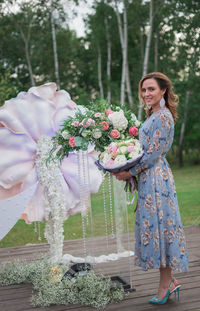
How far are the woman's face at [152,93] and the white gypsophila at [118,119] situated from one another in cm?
27

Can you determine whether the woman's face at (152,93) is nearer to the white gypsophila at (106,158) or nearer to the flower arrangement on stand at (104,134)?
the flower arrangement on stand at (104,134)

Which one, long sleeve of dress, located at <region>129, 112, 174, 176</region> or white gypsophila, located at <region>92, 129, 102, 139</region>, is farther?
white gypsophila, located at <region>92, 129, 102, 139</region>

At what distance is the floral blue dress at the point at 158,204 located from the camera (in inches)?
120

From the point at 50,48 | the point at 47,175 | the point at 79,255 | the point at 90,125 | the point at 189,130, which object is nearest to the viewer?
the point at 90,125

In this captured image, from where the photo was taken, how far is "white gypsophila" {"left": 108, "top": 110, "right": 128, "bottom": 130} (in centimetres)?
334

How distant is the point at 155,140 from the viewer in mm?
3018

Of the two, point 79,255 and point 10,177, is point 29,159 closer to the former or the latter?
point 10,177

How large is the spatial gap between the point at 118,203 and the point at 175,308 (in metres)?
1.04

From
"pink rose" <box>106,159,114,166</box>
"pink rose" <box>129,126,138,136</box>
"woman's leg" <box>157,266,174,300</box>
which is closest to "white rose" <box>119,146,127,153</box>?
"pink rose" <box>106,159,114,166</box>

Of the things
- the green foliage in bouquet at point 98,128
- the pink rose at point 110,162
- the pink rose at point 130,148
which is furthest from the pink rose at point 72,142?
the pink rose at point 130,148

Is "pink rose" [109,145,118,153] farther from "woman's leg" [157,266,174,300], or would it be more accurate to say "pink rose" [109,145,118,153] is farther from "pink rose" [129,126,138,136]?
"woman's leg" [157,266,174,300]

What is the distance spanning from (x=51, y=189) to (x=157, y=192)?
4.28 ft

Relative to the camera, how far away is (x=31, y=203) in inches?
162

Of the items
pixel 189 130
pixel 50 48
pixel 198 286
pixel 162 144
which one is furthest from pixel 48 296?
pixel 189 130
